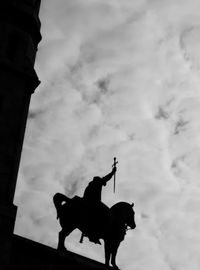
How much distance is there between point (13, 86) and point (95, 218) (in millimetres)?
10051

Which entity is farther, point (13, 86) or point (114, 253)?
point (13, 86)

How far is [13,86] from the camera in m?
39.3

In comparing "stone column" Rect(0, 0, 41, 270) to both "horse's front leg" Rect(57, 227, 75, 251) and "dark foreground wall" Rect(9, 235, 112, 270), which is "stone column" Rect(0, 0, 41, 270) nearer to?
"dark foreground wall" Rect(9, 235, 112, 270)

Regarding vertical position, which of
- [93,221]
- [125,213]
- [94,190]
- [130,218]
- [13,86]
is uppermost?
[13,86]

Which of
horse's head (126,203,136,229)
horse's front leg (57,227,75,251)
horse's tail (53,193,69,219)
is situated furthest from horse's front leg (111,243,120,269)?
horse's tail (53,193,69,219)

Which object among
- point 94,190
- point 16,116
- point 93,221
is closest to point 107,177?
point 94,190

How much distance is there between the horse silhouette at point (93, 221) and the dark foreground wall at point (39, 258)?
1.11 m

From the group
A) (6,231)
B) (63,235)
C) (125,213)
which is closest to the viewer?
(6,231)

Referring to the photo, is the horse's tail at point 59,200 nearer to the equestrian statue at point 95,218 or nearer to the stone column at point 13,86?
the equestrian statue at point 95,218

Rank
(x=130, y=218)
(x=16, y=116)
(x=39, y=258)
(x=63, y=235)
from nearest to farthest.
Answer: (x=39, y=258)
(x=63, y=235)
(x=16, y=116)
(x=130, y=218)

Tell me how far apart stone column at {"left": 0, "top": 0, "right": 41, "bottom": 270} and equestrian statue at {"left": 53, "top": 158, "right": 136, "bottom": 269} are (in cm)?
359

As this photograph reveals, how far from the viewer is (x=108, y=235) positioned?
38312 millimetres

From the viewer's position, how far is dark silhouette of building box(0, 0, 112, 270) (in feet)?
114

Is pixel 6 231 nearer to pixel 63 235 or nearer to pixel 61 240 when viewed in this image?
pixel 61 240
